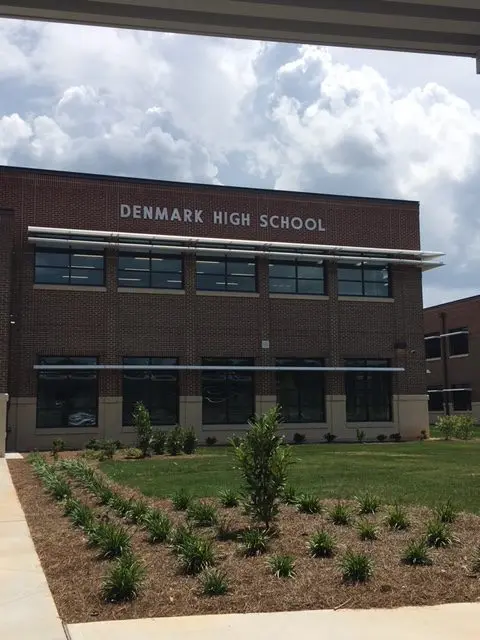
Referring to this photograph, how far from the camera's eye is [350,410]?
31.3 metres

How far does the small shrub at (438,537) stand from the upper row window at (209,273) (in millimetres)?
21155

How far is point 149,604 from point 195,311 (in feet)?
74.7

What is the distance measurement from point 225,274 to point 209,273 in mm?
691

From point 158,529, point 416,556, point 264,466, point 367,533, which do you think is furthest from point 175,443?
point 416,556

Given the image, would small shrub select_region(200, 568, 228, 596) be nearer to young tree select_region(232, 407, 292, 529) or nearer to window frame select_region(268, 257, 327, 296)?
young tree select_region(232, 407, 292, 529)

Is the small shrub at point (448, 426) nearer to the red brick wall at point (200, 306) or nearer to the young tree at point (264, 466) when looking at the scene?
the red brick wall at point (200, 306)

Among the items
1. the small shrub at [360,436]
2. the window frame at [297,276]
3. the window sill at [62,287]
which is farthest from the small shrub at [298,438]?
the window sill at [62,287]

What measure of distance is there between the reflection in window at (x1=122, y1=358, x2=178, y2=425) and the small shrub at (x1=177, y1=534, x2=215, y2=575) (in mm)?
20627

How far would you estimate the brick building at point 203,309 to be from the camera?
2694 centimetres

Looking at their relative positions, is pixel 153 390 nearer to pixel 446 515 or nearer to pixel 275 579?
pixel 446 515

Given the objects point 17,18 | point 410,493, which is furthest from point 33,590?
point 410,493

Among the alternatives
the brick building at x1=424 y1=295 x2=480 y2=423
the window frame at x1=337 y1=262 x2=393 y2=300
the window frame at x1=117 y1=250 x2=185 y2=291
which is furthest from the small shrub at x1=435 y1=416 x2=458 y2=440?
the brick building at x1=424 y1=295 x2=480 y2=423

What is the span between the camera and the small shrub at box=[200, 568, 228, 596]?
6.64m

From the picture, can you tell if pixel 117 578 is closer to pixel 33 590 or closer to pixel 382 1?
pixel 33 590
